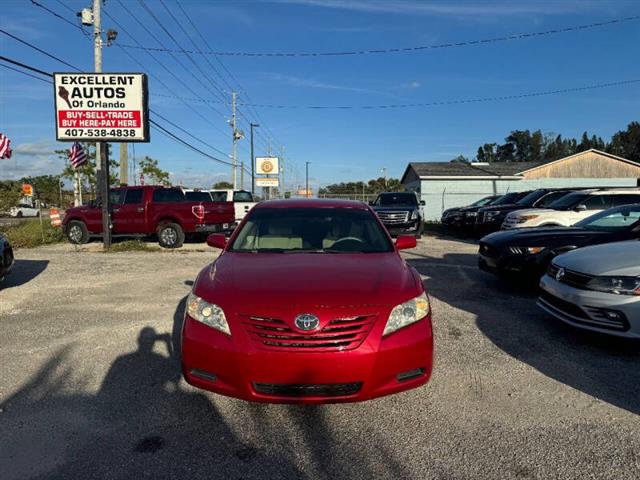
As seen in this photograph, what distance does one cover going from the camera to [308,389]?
9.80ft

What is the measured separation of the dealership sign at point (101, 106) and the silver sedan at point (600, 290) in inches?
485

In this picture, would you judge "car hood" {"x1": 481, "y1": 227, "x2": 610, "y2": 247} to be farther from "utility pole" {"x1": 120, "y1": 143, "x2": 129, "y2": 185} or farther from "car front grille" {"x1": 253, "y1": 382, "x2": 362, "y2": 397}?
"utility pole" {"x1": 120, "y1": 143, "x2": 129, "y2": 185}

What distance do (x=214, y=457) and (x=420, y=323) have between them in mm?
1603

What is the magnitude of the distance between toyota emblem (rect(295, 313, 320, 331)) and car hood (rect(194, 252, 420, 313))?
94 millimetres

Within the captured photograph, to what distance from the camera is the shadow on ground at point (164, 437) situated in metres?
2.77

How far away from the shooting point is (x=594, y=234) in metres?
6.94

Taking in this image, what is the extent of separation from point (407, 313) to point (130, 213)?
1272 centimetres

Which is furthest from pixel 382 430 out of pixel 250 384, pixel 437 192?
pixel 437 192

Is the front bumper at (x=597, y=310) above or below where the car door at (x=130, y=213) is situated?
below

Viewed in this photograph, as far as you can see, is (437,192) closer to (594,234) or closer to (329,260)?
(594,234)

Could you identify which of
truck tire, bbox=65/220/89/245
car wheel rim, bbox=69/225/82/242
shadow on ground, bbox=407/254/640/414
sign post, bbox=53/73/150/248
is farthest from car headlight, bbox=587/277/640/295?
car wheel rim, bbox=69/225/82/242

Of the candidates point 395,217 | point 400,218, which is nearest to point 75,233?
point 395,217

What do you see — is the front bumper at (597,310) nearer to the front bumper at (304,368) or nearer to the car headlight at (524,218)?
the front bumper at (304,368)

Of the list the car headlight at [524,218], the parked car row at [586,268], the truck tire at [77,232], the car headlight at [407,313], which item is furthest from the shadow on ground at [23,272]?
the car headlight at [524,218]
